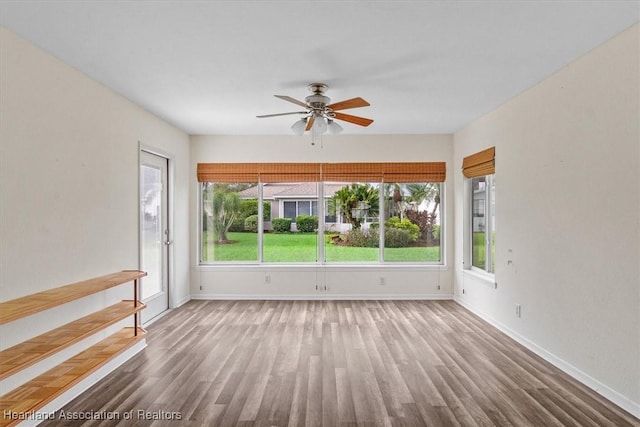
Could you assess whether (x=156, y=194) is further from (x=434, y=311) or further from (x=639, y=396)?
(x=639, y=396)

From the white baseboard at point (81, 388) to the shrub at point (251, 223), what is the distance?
8.40ft

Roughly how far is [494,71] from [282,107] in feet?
7.33

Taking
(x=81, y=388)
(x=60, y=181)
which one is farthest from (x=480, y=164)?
(x=81, y=388)

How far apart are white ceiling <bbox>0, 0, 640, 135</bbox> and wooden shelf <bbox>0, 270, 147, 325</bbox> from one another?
1829mm

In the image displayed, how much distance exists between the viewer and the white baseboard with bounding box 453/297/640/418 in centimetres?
247

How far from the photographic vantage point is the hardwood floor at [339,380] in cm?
243

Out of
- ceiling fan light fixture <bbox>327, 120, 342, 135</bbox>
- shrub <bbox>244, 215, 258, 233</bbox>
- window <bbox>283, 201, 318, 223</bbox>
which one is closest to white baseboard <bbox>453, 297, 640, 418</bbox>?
ceiling fan light fixture <bbox>327, 120, 342, 135</bbox>

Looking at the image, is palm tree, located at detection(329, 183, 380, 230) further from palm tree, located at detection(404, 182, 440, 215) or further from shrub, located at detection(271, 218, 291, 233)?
shrub, located at detection(271, 218, 291, 233)

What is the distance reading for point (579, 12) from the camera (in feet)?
7.32

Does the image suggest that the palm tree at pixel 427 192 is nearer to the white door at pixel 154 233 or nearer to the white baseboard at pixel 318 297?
the white baseboard at pixel 318 297

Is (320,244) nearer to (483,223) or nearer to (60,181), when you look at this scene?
(483,223)

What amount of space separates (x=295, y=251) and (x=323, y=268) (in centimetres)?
56

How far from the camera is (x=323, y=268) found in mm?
5723

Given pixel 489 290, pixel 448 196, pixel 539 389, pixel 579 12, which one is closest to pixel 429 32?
pixel 579 12
